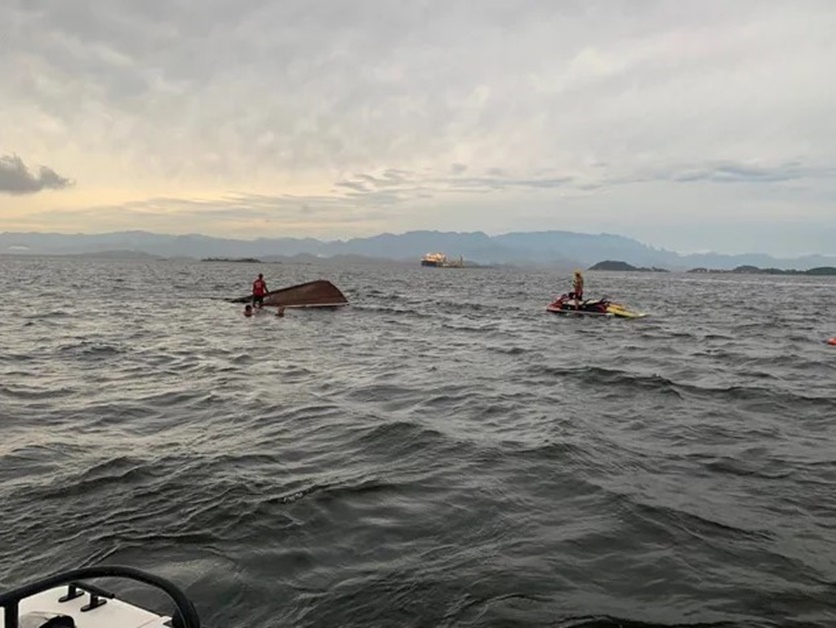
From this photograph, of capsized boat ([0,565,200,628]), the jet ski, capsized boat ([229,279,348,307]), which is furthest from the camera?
capsized boat ([229,279,348,307])

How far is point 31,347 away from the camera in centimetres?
2341

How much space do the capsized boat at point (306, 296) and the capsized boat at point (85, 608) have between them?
3718cm

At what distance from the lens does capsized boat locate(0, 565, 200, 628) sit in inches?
150

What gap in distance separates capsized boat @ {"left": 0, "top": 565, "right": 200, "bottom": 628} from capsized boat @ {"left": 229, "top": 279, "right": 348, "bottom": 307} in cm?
3718

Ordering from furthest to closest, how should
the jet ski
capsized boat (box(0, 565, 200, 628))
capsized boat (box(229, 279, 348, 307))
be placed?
Answer: 1. capsized boat (box(229, 279, 348, 307))
2. the jet ski
3. capsized boat (box(0, 565, 200, 628))

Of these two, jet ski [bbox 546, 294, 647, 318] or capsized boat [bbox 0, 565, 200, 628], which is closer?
capsized boat [bbox 0, 565, 200, 628]

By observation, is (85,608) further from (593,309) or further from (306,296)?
(306,296)

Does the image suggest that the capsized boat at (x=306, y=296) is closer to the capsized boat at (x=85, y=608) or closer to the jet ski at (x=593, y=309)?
the jet ski at (x=593, y=309)

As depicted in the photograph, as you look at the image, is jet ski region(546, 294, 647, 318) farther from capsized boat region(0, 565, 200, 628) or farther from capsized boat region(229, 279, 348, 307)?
capsized boat region(0, 565, 200, 628)

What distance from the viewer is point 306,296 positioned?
141ft

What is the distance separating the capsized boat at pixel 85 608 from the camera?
381cm

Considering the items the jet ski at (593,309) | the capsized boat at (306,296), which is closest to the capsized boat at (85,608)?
the jet ski at (593,309)

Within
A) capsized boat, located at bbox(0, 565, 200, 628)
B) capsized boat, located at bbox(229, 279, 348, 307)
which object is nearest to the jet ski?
capsized boat, located at bbox(229, 279, 348, 307)

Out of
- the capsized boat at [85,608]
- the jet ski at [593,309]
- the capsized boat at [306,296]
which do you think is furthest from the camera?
the capsized boat at [306,296]
